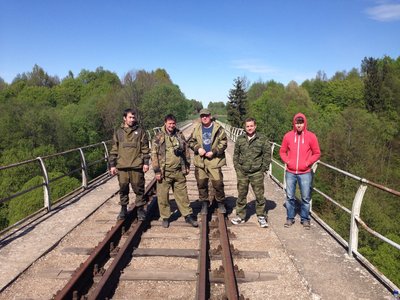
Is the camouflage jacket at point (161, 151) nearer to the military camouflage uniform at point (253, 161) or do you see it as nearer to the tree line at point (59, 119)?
the military camouflage uniform at point (253, 161)

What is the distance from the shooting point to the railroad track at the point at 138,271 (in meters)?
3.93

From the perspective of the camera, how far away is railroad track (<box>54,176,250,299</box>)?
3.93 m

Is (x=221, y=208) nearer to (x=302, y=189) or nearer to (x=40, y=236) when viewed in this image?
(x=302, y=189)

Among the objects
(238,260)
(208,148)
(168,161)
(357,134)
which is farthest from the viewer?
(357,134)

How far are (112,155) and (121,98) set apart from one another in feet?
209

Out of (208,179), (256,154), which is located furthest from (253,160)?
(208,179)

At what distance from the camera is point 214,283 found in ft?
14.1

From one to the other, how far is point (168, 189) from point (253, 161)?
1675mm

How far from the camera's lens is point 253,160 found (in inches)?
248

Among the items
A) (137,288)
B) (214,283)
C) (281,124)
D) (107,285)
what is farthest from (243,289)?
(281,124)

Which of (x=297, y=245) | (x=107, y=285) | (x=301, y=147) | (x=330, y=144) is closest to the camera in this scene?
(x=107, y=285)

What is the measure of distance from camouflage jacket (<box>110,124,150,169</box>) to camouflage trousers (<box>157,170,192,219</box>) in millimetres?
529

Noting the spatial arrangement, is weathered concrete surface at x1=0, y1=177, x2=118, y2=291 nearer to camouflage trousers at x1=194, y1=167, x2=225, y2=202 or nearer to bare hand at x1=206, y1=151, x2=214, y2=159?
camouflage trousers at x1=194, y1=167, x2=225, y2=202

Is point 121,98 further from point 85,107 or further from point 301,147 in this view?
point 301,147
